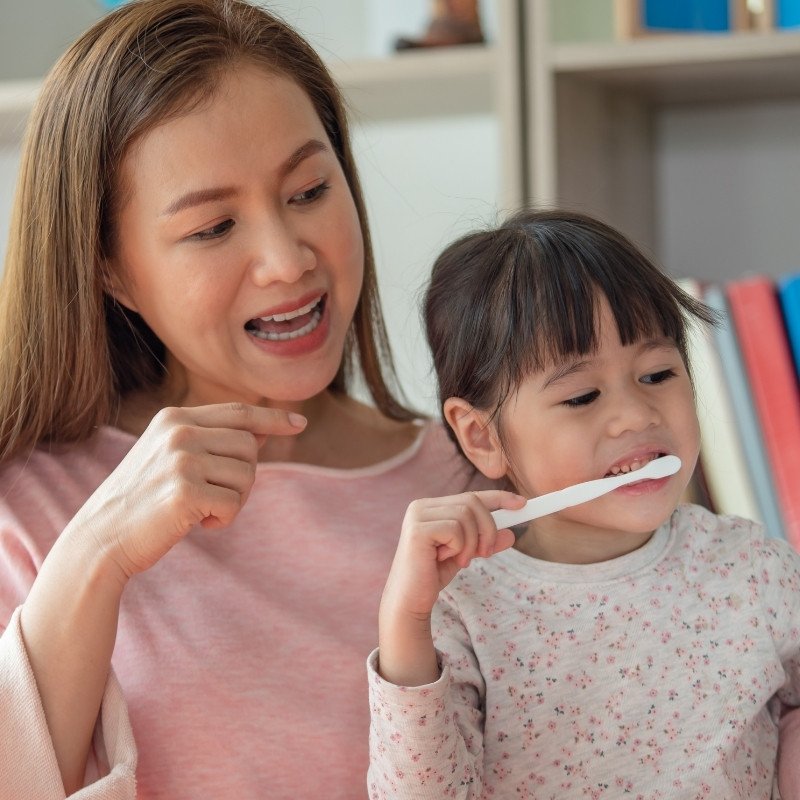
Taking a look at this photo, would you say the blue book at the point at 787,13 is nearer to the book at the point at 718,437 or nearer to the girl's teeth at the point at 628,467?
the book at the point at 718,437

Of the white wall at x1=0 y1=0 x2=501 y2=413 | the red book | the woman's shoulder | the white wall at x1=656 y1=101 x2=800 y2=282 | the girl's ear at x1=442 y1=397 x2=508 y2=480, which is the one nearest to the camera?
the girl's ear at x1=442 y1=397 x2=508 y2=480

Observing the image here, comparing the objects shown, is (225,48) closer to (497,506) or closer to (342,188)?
(342,188)

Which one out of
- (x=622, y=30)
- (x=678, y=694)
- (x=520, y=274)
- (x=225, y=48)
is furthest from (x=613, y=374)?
(x=622, y=30)

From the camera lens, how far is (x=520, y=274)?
0.93 meters

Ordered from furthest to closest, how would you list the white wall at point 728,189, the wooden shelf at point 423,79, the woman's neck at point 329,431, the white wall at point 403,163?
the white wall at point 403,163 < the white wall at point 728,189 < the wooden shelf at point 423,79 < the woman's neck at point 329,431

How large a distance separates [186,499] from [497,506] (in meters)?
0.21

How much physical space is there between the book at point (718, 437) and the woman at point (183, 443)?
0.46m

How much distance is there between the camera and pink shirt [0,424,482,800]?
920 millimetres

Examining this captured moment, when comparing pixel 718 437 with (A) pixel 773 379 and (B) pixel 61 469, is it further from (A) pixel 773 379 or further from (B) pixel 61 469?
(B) pixel 61 469

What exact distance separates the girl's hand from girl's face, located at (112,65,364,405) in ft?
0.39

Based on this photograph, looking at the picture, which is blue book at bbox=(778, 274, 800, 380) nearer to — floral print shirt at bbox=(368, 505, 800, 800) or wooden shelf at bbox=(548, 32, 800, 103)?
wooden shelf at bbox=(548, 32, 800, 103)

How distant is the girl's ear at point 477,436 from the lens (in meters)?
0.94

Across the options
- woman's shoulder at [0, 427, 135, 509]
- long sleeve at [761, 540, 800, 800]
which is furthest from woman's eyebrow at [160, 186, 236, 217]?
long sleeve at [761, 540, 800, 800]

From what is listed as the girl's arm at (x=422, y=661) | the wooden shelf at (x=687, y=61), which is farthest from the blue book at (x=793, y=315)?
the girl's arm at (x=422, y=661)
